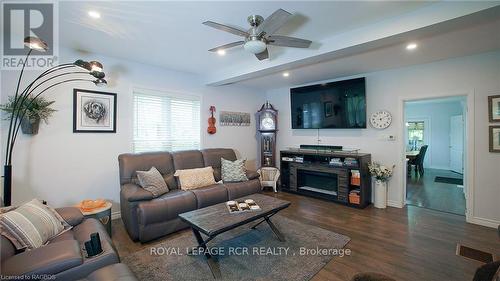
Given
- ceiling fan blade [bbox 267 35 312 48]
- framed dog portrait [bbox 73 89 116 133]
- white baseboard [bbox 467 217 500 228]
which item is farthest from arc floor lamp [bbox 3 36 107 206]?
white baseboard [bbox 467 217 500 228]

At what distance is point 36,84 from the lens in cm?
284

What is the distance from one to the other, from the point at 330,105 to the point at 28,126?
4.73 m

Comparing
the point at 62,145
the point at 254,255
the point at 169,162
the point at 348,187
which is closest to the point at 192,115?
the point at 169,162

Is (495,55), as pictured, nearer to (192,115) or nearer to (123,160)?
(192,115)

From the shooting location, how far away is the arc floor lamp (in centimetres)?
→ 234

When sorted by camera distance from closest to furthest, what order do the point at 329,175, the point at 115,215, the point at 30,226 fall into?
the point at 30,226 < the point at 115,215 < the point at 329,175

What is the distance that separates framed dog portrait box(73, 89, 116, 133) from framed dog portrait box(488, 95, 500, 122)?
5.46 metres

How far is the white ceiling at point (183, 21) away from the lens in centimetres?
204

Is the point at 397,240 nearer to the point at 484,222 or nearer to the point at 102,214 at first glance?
the point at 484,222

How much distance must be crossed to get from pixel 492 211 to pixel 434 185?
2589mm

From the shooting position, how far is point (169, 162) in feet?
11.9

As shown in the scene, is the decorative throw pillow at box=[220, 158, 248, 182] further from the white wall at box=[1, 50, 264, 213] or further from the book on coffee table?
the white wall at box=[1, 50, 264, 213]

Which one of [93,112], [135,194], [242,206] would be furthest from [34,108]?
[242,206]

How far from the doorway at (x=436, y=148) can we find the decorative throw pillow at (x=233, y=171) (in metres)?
3.50
